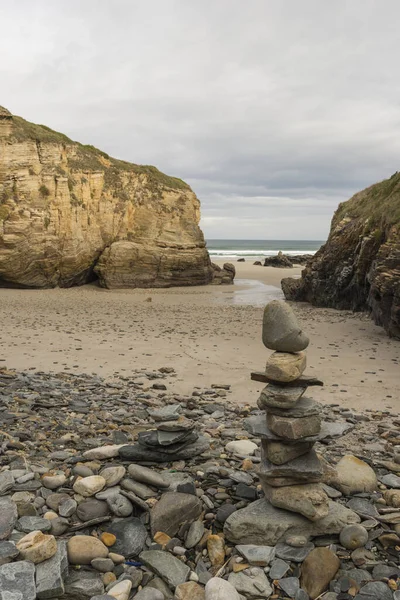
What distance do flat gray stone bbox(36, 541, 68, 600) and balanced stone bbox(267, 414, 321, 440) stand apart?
7.47 ft

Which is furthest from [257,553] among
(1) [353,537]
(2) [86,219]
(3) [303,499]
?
(2) [86,219]

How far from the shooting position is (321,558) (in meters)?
4.14

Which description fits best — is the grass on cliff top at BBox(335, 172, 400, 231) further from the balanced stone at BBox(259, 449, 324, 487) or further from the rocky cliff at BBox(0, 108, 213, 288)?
the balanced stone at BBox(259, 449, 324, 487)

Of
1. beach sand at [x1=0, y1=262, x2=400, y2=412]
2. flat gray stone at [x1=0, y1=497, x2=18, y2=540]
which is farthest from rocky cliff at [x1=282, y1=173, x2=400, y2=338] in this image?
flat gray stone at [x1=0, y1=497, x2=18, y2=540]

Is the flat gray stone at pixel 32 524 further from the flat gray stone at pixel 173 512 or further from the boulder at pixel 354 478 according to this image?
the boulder at pixel 354 478

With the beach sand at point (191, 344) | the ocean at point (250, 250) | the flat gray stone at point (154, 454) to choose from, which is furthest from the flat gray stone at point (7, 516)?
the ocean at point (250, 250)

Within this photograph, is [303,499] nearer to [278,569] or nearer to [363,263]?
[278,569]

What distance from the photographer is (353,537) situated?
4.42 metres

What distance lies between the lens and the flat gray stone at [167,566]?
13.0 feet

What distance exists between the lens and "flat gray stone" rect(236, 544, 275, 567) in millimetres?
4176

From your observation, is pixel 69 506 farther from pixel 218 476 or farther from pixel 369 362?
pixel 369 362

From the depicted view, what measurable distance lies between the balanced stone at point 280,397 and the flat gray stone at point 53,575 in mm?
2350

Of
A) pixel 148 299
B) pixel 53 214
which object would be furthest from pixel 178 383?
pixel 53 214

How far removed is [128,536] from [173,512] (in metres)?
0.50
